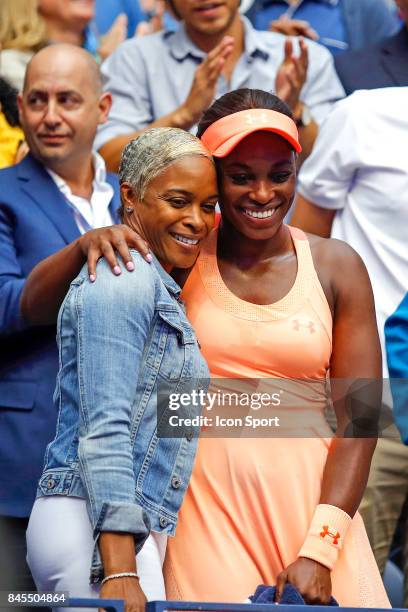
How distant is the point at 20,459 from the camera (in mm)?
3664

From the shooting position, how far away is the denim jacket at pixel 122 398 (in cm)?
275

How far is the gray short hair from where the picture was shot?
123 inches

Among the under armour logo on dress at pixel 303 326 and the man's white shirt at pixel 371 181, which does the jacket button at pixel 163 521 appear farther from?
the man's white shirt at pixel 371 181

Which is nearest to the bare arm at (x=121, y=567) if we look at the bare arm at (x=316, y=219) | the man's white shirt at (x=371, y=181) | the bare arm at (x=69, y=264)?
the bare arm at (x=69, y=264)

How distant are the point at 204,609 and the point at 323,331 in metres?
0.86

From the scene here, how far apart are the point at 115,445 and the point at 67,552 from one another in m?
0.26

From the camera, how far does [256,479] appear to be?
10.2 feet

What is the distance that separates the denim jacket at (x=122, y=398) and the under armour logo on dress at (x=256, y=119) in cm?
51

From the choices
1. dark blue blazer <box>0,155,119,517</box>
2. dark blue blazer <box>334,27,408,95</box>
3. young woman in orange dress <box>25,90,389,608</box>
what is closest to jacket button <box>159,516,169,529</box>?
young woman in orange dress <box>25,90,389,608</box>

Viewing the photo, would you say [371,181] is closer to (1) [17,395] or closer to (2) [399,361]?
(2) [399,361]

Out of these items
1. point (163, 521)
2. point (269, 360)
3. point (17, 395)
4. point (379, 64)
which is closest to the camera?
point (163, 521)

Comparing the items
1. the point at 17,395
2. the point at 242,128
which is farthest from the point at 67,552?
the point at 242,128

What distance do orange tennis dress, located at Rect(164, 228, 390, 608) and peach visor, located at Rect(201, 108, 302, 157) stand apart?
339 mm

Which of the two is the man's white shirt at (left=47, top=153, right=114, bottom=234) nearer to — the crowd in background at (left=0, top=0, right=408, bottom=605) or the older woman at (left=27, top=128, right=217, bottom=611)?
the crowd in background at (left=0, top=0, right=408, bottom=605)
